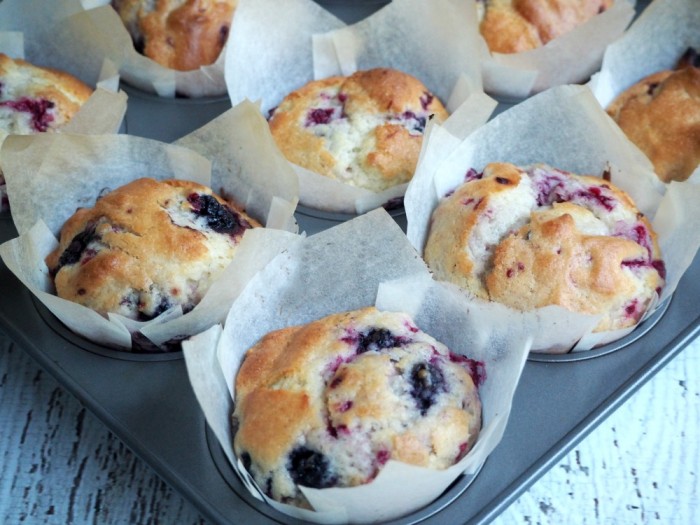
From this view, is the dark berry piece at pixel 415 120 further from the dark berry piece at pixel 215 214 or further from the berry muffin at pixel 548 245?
the dark berry piece at pixel 215 214

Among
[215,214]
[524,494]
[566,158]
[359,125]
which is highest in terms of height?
[566,158]

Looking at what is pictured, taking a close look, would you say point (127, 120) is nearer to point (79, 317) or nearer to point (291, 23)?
point (291, 23)

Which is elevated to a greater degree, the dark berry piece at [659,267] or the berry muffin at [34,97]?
the dark berry piece at [659,267]

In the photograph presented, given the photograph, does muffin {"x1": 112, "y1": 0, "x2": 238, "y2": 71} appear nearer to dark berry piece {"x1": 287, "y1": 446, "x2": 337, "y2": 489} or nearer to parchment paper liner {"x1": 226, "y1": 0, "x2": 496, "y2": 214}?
parchment paper liner {"x1": 226, "y1": 0, "x2": 496, "y2": 214}

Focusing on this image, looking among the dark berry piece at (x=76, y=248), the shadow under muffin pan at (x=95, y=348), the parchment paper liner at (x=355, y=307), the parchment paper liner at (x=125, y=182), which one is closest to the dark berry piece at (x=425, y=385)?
the parchment paper liner at (x=355, y=307)

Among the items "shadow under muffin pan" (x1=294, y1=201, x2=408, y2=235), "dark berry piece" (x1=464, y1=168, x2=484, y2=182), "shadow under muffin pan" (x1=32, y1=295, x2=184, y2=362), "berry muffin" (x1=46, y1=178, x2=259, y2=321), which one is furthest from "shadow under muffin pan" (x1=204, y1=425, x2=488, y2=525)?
"dark berry piece" (x1=464, y1=168, x2=484, y2=182)

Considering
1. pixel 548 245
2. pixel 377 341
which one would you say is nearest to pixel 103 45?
pixel 377 341

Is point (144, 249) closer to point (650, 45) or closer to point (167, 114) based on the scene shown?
point (167, 114)
